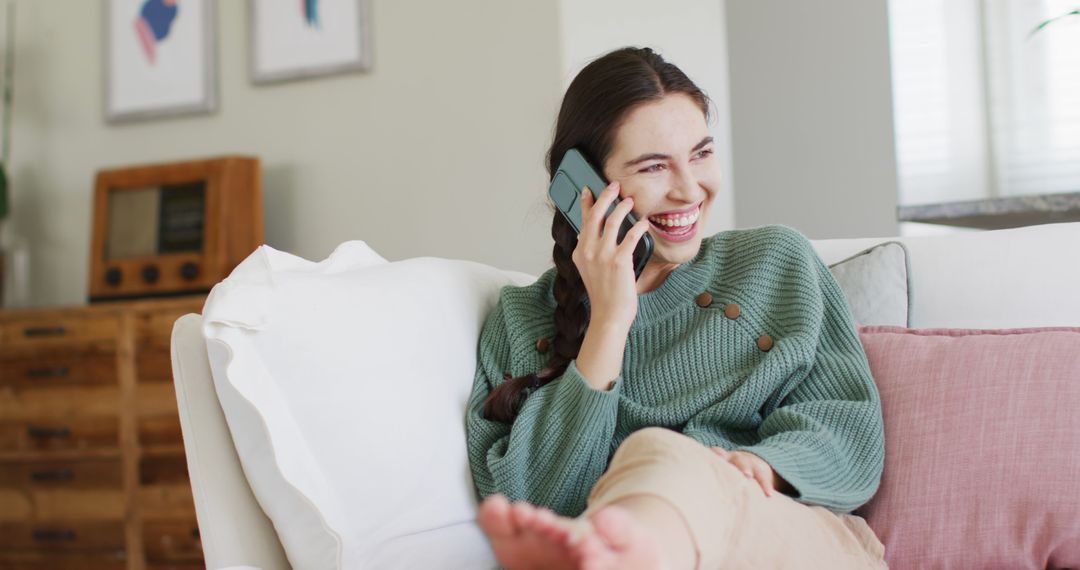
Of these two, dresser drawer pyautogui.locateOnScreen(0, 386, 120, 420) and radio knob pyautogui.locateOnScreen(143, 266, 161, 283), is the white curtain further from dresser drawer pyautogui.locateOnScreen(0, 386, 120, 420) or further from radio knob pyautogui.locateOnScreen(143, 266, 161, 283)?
dresser drawer pyautogui.locateOnScreen(0, 386, 120, 420)

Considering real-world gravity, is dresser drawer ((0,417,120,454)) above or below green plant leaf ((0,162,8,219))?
below

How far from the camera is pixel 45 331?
304 centimetres

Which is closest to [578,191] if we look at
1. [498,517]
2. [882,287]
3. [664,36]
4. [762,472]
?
[882,287]

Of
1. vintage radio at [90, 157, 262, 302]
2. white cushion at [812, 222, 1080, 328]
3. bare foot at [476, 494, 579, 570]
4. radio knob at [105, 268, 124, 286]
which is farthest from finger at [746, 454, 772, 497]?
radio knob at [105, 268, 124, 286]

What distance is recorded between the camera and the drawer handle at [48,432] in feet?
9.92

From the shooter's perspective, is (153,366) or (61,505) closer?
(153,366)

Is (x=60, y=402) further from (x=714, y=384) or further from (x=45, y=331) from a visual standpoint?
(x=714, y=384)

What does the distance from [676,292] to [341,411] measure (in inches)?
22.2

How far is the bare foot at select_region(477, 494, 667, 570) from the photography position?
0.77 meters

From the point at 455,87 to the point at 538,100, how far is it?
273 millimetres

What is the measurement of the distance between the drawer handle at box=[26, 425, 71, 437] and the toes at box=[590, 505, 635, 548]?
8.65 feet

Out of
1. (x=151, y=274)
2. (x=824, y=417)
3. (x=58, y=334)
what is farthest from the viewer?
(x=151, y=274)

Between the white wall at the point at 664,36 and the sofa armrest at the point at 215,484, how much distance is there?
1.80m

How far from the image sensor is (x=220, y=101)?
11.0 feet
